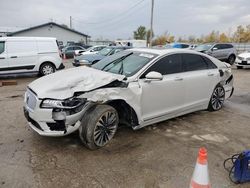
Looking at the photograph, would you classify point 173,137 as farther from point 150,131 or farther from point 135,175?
point 135,175

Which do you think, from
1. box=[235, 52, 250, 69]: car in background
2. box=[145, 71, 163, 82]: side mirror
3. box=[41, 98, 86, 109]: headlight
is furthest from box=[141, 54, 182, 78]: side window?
box=[235, 52, 250, 69]: car in background

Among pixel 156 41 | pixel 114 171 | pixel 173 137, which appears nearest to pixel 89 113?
pixel 114 171

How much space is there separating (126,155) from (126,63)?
177 centimetres

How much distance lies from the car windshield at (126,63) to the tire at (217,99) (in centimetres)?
210

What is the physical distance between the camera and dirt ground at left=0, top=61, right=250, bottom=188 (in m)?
2.96

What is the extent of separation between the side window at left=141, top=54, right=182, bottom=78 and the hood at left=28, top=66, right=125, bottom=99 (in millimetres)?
745

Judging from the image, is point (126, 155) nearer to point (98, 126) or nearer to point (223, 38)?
point (98, 126)

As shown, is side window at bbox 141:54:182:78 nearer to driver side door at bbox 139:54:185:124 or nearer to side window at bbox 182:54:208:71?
driver side door at bbox 139:54:185:124

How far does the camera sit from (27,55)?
1035 centimetres

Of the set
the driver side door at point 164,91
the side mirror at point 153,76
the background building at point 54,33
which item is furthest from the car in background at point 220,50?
the background building at point 54,33

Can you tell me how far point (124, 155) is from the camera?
3570mm

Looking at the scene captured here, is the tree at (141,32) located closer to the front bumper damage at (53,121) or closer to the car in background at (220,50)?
the car in background at (220,50)

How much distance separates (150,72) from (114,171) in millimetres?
1771

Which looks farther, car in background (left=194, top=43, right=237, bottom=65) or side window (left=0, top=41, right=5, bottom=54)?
car in background (left=194, top=43, right=237, bottom=65)
